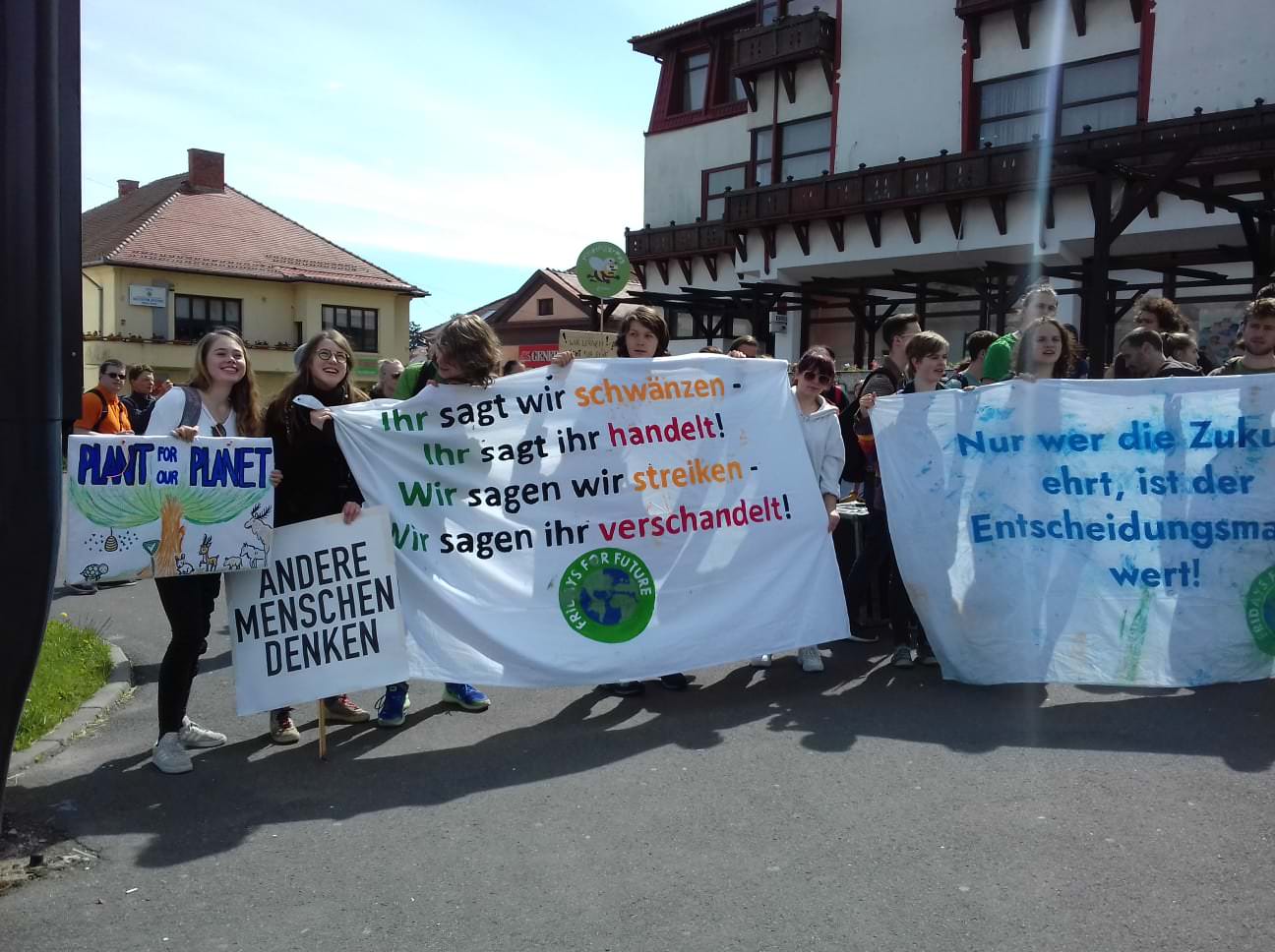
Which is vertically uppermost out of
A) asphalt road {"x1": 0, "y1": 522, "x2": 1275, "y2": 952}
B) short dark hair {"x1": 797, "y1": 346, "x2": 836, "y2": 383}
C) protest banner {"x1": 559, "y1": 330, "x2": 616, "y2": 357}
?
protest banner {"x1": 559, "y1": 330, "x2": 616, "y2": 357}

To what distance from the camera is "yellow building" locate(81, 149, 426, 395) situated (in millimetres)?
37031

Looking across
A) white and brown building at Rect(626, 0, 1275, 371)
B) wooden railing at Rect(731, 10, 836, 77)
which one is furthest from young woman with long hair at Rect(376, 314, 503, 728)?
wooden railing at Rect(731, 10, 836, 77)

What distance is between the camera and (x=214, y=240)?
40.7 meters

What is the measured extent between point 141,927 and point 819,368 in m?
4.20

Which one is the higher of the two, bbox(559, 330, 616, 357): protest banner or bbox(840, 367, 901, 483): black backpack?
bbox(559, 330, 616, 357): protest banner

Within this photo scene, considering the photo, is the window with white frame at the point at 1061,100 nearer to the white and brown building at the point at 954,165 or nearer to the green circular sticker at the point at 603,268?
the white and brown building at the point at 954,165

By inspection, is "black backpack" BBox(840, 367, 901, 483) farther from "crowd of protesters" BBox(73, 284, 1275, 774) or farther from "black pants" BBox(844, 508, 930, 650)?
"black pants" BBox(844, 508, 930, 650)

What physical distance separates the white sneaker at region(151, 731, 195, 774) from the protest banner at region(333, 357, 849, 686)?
3.47ft

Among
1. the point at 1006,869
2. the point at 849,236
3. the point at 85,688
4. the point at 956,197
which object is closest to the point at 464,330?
the point at 85,688

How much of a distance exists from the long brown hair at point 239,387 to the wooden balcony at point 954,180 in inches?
348

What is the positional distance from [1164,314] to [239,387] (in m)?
5.86

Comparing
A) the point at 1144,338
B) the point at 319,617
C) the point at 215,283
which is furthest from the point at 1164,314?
the point at 215,283

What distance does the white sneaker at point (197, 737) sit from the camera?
15.9 feet

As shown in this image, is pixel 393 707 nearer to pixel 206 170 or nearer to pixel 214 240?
pixel 214 240
